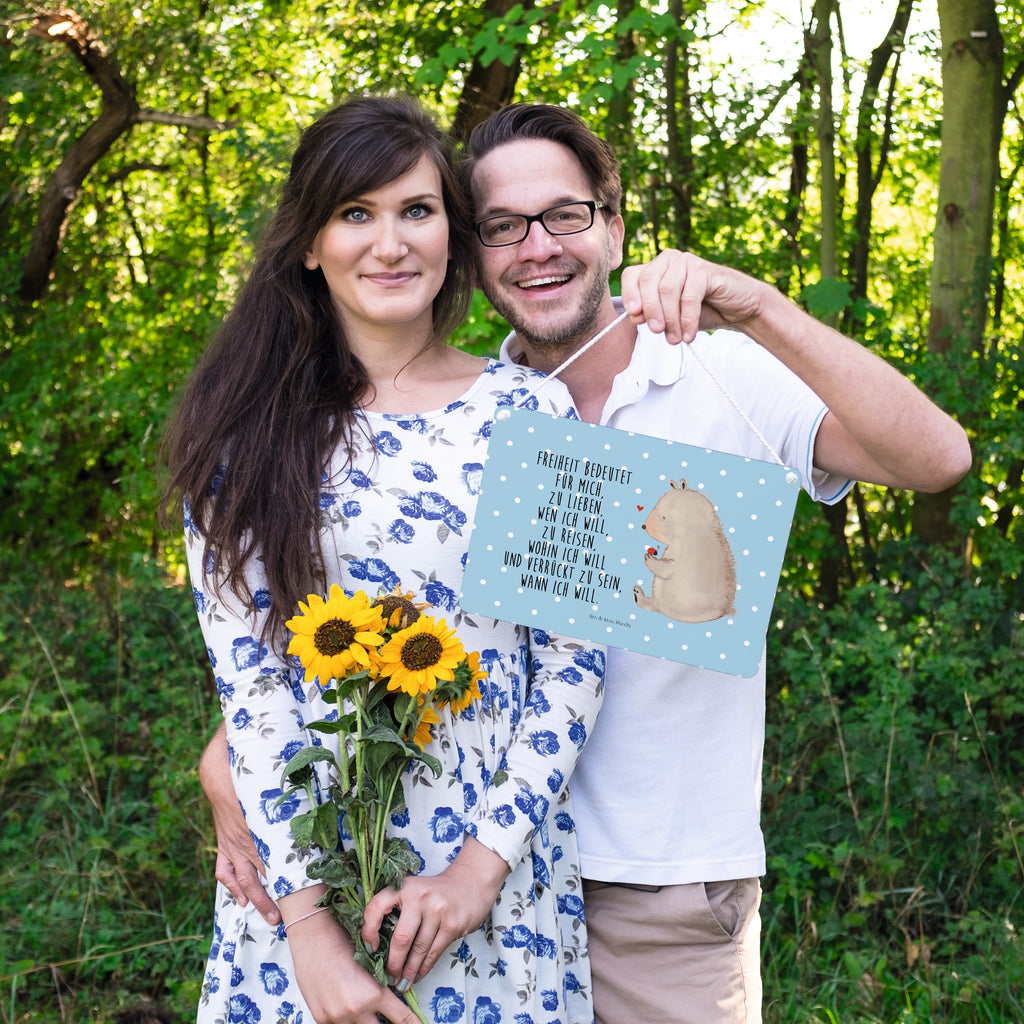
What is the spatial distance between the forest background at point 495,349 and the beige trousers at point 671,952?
1145mm

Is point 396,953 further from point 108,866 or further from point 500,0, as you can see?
point 500,0

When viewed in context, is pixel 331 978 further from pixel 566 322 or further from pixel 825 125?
pixel 825 125

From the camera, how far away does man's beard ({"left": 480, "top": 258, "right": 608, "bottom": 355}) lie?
215cm

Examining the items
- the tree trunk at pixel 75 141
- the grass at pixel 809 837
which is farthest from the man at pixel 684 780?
the tree trunk at pixel 75 141

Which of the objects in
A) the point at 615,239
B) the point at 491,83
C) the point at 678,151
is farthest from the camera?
the point at 491,83

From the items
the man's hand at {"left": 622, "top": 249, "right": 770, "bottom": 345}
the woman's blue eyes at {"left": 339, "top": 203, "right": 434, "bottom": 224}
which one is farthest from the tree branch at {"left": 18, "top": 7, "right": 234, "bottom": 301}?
the man's hand at {"left": 622, "top": 249, "right": 770, "bottom": 345}

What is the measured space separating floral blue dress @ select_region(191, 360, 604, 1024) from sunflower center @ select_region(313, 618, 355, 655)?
0.28 m

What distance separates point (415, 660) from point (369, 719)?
12 centimetres

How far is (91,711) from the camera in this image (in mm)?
4352

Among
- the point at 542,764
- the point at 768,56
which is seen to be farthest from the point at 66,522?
the point at 542,764

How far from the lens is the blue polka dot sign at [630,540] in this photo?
1.56m

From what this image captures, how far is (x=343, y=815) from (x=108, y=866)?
2.45 meters

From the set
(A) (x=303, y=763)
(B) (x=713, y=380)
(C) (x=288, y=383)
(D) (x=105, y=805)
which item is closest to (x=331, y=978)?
(A) (x=303, y=763)

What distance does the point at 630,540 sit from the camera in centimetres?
158
